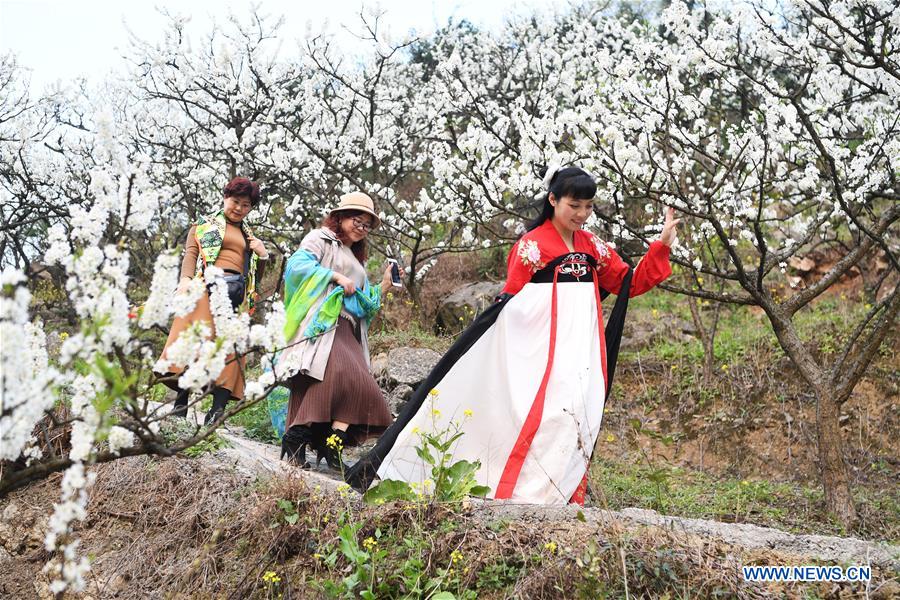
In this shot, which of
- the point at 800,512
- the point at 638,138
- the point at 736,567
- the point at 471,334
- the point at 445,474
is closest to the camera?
the point at 736,567

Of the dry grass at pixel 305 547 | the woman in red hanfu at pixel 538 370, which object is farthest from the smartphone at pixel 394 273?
the dry grass at pixel 305 547

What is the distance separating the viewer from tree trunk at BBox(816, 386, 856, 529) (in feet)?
16.1

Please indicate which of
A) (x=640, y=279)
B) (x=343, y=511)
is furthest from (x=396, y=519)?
(x=640, y=279)

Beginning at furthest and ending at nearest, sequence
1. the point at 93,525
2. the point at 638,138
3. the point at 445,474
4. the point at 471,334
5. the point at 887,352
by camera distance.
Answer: the point at 887,352 → the point at 638,138 → the point at 471,334 → the point at 93,525 → the point at 445,474

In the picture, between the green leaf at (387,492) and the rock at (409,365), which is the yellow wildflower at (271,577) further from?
the rock at (409,365)

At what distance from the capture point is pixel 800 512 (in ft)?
17.9

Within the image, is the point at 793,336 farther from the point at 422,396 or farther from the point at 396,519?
the point at 396,519

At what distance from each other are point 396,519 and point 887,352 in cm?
609

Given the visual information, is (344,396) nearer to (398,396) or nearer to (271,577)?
(271,577)

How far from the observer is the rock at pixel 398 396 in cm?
701

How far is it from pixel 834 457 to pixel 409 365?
11.6 ft

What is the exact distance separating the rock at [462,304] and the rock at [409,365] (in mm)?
1689

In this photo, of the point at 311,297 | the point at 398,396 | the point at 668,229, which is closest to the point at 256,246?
the point at 311,297

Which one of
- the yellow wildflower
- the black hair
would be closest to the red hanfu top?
the black hair
